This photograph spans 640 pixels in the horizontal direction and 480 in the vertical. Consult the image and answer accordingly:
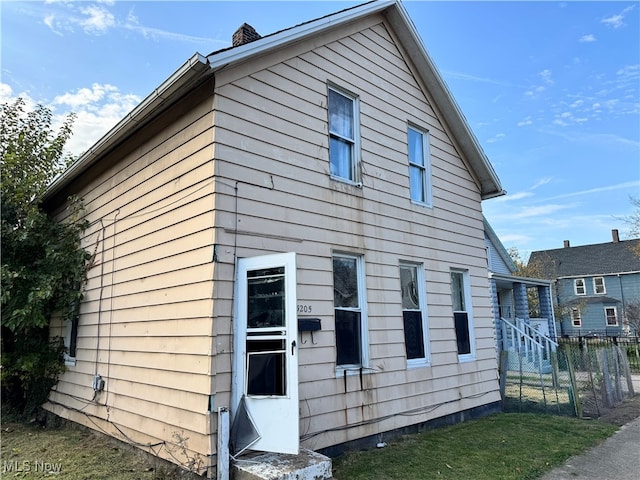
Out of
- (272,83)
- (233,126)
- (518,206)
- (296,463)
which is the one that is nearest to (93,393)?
(296,463)

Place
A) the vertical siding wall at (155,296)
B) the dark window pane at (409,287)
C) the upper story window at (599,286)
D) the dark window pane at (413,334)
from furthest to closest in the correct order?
the upper story window at (599,286)
the dark window pane at (409,287)
the dark window pane at (413,334)
the vertical siding wall at (155,296)

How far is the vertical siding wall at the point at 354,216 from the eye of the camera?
4867mm

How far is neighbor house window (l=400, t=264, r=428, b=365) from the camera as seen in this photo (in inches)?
263

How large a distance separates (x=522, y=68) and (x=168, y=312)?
13833mm

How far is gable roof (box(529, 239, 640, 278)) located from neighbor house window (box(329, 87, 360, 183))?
34.7 metres

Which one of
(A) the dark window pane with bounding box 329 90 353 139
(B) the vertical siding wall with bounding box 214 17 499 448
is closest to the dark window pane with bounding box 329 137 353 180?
(A) the dark window pane with bounding box 329 90 353 139

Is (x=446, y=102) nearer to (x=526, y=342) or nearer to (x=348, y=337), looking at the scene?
(x=348, y=337)

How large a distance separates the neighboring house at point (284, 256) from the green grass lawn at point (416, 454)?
296 mm

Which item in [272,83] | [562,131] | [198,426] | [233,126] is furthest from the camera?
[562,131]

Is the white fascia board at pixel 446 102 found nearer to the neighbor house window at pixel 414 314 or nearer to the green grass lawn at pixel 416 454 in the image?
the neighbor house window at pixel 414 314

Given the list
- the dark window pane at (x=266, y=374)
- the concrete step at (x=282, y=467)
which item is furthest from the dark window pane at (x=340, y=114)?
the concrete step at (x=282, y=467)

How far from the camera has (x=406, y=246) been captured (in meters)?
6.91

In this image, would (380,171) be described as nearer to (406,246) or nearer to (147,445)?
(406,246)

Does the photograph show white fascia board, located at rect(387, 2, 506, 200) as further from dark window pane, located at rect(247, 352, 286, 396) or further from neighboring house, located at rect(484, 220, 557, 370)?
neighboring house, located at rect(484, 220, 557, 370)
